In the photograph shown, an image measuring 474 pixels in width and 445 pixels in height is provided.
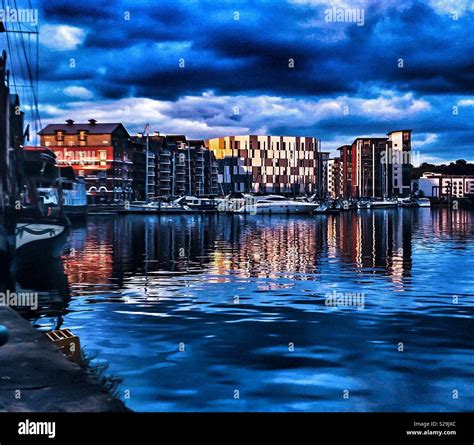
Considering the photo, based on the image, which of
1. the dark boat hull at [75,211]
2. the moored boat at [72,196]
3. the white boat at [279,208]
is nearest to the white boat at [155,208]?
the white boat at [279,208]

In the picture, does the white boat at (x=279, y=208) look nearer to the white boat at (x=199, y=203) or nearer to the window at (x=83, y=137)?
the white boat at (x=199, y=203)

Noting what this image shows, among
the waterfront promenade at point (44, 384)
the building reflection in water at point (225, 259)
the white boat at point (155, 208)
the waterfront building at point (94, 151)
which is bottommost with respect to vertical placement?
the building reflection in water at point (225, 259)

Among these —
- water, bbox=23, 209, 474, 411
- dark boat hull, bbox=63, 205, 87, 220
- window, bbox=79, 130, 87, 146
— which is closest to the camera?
water, bbox=23, 209, 474, 411

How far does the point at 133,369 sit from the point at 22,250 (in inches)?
1150

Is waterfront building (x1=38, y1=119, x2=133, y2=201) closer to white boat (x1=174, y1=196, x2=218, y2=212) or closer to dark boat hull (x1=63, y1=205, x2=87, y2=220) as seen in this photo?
white boat (x1=174, y1=196, x2=218, y2=212)

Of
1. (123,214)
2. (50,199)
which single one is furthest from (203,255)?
(123,214)

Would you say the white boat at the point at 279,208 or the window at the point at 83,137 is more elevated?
the window at the point at 83,137

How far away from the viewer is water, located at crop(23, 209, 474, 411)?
1287 cm

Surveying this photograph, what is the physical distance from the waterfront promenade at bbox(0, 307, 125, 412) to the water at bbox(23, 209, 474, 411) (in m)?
1.57

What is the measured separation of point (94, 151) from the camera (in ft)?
523

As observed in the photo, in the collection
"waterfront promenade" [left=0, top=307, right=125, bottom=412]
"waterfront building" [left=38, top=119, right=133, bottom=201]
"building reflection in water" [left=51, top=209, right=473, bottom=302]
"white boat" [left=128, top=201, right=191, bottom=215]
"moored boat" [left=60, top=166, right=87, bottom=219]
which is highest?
"waterfront building" [left=38, top=119, right=133, bottom=201]

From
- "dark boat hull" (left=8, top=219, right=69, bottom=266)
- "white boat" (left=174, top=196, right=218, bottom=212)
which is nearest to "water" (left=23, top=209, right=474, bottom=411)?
"dark boat hull" (left=8, top=219, right=69, bottom=266)

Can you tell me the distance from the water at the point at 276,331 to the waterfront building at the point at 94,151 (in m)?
123

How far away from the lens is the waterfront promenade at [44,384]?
377 inches
